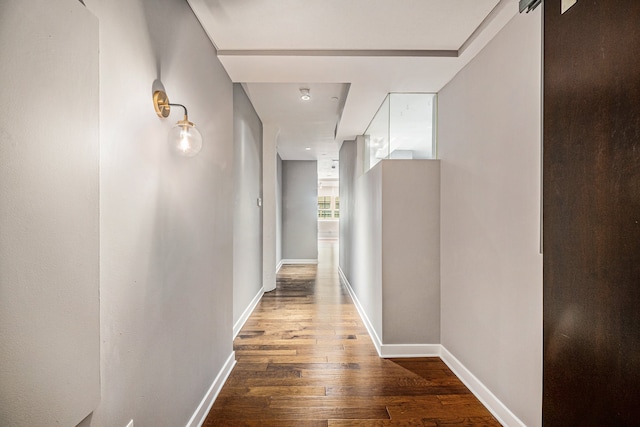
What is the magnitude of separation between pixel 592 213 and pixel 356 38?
1843mm

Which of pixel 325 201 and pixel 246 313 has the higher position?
pixel 325 201

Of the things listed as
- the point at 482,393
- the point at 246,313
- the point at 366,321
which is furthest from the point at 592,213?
the point at 246,313

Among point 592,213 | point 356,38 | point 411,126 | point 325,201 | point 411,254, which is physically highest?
point 356,38

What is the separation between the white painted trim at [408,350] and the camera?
289 cm

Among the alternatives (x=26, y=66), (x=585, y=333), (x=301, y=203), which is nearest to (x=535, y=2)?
(x=585, y=333)

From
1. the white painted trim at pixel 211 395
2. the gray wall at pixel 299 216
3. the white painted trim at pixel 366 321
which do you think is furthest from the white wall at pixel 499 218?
the gray wall at pixel 299 216

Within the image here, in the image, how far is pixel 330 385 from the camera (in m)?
2.40

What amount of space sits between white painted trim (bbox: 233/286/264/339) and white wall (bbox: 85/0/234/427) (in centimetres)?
109

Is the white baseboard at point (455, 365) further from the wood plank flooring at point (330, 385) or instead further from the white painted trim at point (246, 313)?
the white painted trim at point (246, 313)

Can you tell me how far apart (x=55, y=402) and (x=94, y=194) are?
1.82ft

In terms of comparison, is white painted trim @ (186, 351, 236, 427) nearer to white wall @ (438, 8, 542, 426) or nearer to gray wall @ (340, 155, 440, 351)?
gray wall @ (340, 155, 440, 351)

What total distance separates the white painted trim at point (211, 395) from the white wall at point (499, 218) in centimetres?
176

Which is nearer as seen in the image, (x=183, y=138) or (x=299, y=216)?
(x=183, y=138)

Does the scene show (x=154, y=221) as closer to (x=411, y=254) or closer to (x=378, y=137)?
(x=411, y=254)
